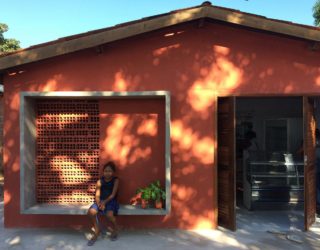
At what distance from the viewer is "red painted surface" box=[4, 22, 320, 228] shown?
652 centimetres

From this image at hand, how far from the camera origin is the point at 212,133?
6562 mm

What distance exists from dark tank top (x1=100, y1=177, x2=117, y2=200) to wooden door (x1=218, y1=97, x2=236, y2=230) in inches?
74.6

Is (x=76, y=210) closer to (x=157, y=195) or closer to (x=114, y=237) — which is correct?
(x=114, y=237)

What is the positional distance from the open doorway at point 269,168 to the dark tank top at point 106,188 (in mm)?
1914

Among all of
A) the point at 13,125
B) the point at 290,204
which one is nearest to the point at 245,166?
the point at 290,204

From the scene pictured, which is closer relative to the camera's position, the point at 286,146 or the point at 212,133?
the point at 212,133

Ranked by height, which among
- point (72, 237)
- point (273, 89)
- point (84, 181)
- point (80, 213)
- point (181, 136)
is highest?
point (273, 89)

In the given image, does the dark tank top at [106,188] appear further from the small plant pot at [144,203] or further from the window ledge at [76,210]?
the small plant pot at [144,203]

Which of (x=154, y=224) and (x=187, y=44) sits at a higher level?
(x=187, y=44)

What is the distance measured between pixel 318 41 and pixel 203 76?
76.9 inches

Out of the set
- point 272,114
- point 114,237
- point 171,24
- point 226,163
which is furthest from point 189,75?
point 272,114

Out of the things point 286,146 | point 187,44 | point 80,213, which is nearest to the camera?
point 80,213

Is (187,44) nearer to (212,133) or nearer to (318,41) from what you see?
(212,133)

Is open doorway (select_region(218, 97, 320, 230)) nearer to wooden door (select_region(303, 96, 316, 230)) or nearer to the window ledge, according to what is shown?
wooden door (select_region(303, 96, 316, 230))
